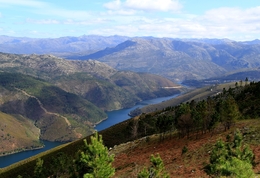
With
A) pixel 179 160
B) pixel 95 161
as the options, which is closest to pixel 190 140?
pixel 179 160

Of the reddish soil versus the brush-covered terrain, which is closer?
the reddish soil

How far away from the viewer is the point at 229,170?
31.3 metres

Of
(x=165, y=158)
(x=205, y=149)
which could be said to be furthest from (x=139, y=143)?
(x=205, y=149)

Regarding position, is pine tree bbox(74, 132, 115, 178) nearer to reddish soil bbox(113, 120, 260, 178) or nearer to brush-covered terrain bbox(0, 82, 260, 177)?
reddish soil bbox(113, 120, 260, 178)

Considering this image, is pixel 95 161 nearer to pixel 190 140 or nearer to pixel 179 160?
pixel 179 160

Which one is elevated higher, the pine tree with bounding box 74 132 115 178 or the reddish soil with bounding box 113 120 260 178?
the pine tree with bounding box 74 132 115 178

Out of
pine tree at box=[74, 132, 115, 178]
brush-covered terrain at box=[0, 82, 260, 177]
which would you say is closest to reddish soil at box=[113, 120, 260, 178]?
brush-covered terrain at box=[0, 82, 260, 177]

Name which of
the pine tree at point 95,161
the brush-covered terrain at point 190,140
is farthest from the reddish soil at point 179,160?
the pine tree at point 95,161

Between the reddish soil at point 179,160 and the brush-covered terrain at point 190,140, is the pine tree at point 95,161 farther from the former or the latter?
the brush-covered terrain at point 190,140

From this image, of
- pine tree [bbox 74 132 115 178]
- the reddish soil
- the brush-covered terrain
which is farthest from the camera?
the brush-covered terrain

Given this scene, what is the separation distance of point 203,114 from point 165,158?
3205 centimetres

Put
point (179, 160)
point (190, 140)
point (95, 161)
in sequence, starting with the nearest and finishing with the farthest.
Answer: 1. point (95, 161)
2. point (179, 160)
3. point (190, 140)

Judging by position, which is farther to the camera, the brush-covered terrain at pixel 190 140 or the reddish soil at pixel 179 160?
the brush-covered terrain at pixel 190 140

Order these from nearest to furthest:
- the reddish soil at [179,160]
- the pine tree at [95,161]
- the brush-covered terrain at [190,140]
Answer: the pine tree at [95,161] → the reddish soil at [179,160] → the brush-covered terrain at [190,140]
